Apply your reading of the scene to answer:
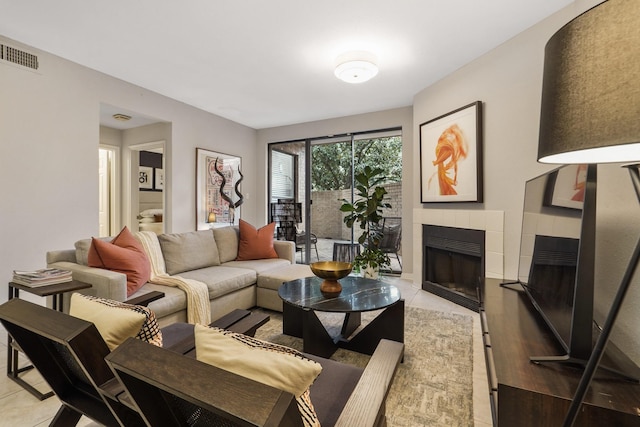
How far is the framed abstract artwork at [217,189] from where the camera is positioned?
4652mm

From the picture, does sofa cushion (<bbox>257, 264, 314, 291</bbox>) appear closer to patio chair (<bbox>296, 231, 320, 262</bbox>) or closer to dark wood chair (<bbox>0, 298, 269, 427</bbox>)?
dark wood chair (<bbox>0, 298, 269, 427</bbox>)

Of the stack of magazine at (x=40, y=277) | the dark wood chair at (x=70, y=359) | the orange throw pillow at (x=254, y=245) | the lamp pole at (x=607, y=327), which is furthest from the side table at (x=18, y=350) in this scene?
the lamp pole at (x=607, y=327)

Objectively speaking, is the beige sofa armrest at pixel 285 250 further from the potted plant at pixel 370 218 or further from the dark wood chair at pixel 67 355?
the dark wood chair at pixel 67 355

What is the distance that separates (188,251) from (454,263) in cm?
308

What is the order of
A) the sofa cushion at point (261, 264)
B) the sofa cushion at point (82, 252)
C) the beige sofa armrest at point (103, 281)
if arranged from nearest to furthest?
the beige sofa armrest at point (103, 281)
the sofa cushion at point (82, 252)
the sofa cushion at point (261, 264)

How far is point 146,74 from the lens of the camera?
3430 mm

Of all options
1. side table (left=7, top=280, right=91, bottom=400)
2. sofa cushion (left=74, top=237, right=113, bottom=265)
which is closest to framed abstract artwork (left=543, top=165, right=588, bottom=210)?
side table (left=7, top=280, right=91, bottom=400)

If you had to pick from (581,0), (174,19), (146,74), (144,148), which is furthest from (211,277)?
(581,0)

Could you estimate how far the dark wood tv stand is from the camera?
0.94 m

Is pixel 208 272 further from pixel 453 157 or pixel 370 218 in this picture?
pixel 453 157

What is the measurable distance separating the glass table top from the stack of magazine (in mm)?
1514

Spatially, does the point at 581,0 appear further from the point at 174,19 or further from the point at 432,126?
the point at 174,19

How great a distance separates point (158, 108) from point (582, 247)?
15.0ft

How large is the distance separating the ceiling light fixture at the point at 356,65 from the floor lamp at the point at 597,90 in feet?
7.71
